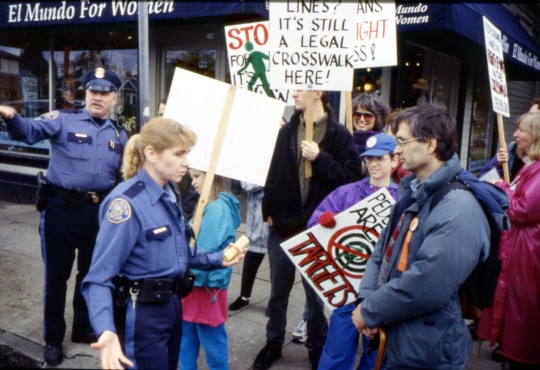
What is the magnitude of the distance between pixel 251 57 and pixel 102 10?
395cm

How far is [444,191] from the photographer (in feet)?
6.59

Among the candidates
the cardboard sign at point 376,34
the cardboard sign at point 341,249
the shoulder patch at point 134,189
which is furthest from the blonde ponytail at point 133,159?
the cardboard sign at point 376,34

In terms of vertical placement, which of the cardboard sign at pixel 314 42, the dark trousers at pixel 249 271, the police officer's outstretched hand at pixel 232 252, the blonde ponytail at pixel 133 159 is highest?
the cardboard sign at pixel 314 42

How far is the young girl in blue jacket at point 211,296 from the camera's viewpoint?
294cm

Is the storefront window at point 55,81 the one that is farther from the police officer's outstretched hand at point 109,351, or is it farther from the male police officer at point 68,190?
the police officer's outstretched hand at point 109,351

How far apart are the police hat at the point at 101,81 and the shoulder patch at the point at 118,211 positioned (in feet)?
5.86

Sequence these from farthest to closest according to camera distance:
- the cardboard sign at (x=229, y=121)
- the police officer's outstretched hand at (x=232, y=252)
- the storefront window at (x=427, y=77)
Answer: the storefront window at (x=427, y=77), the cardboard sign at (x=229, y=121), the police officer's outstretched hand at (x=232, y=252)

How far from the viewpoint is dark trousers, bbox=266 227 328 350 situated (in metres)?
3.44

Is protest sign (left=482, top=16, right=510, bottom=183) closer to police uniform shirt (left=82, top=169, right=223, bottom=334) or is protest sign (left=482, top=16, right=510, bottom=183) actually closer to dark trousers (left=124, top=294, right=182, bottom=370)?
police uniform shirt (left=82, top=169, right=223, bottom=334)

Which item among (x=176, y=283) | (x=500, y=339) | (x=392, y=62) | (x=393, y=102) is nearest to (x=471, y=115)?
(x=393, y=102)

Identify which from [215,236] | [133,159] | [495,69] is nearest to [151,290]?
[133,159]

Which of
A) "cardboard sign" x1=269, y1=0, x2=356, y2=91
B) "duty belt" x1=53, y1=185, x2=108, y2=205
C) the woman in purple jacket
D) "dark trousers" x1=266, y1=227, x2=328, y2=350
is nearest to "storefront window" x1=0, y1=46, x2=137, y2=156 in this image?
"duty belt" x1=53, y1=185, x2=108, y2=205

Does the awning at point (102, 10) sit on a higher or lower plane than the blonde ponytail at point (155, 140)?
higher

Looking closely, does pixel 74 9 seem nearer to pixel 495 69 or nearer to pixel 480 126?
pixel 495 69
